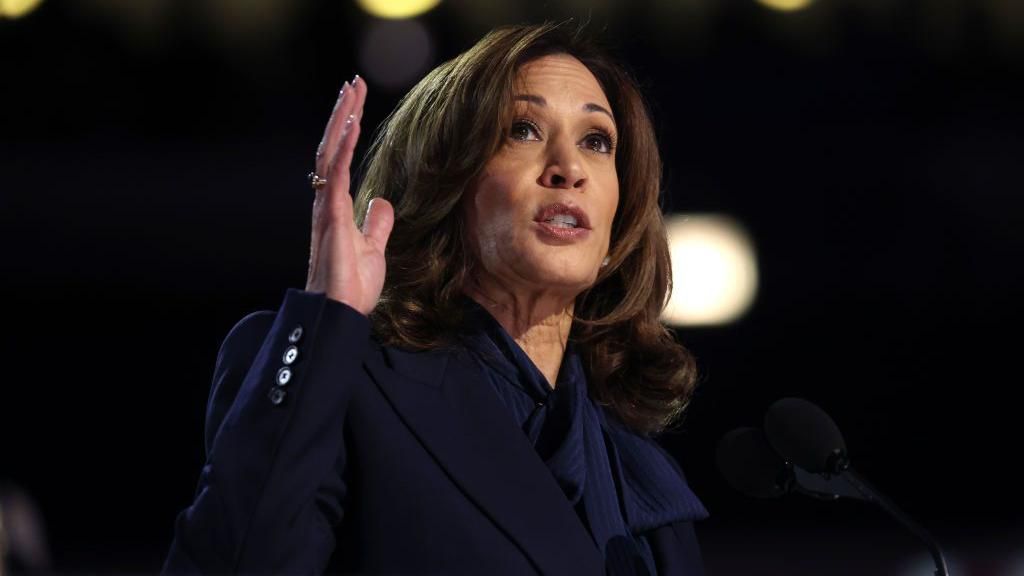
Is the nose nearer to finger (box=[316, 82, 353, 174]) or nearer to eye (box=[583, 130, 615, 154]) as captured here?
eye (box=[583, 130, 615, 154])

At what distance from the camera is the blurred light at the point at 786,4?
3379 mm

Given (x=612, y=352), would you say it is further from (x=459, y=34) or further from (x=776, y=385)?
(x=776, y=385)

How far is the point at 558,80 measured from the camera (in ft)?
5.95

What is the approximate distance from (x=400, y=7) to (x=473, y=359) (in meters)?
1.88

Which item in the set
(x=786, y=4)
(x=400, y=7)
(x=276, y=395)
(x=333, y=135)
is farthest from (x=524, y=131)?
(x=786, y=4)

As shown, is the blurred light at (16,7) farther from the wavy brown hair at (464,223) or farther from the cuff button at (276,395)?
the cuff button at (276,395)

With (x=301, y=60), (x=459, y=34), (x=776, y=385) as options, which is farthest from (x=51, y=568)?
(x=776, y=385)

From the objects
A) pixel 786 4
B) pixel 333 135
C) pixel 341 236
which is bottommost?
pixel 341 236

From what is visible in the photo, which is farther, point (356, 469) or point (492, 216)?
point (492, 216)

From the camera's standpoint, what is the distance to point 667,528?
1.74 m

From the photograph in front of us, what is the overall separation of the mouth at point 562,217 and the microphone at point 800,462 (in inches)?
12.9

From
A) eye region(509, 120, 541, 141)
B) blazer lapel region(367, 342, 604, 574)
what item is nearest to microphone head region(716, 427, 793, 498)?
blazer lapel region(367, 342, 604, 574)

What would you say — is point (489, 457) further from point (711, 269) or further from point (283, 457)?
point (711, 269)

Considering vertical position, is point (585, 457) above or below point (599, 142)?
below
